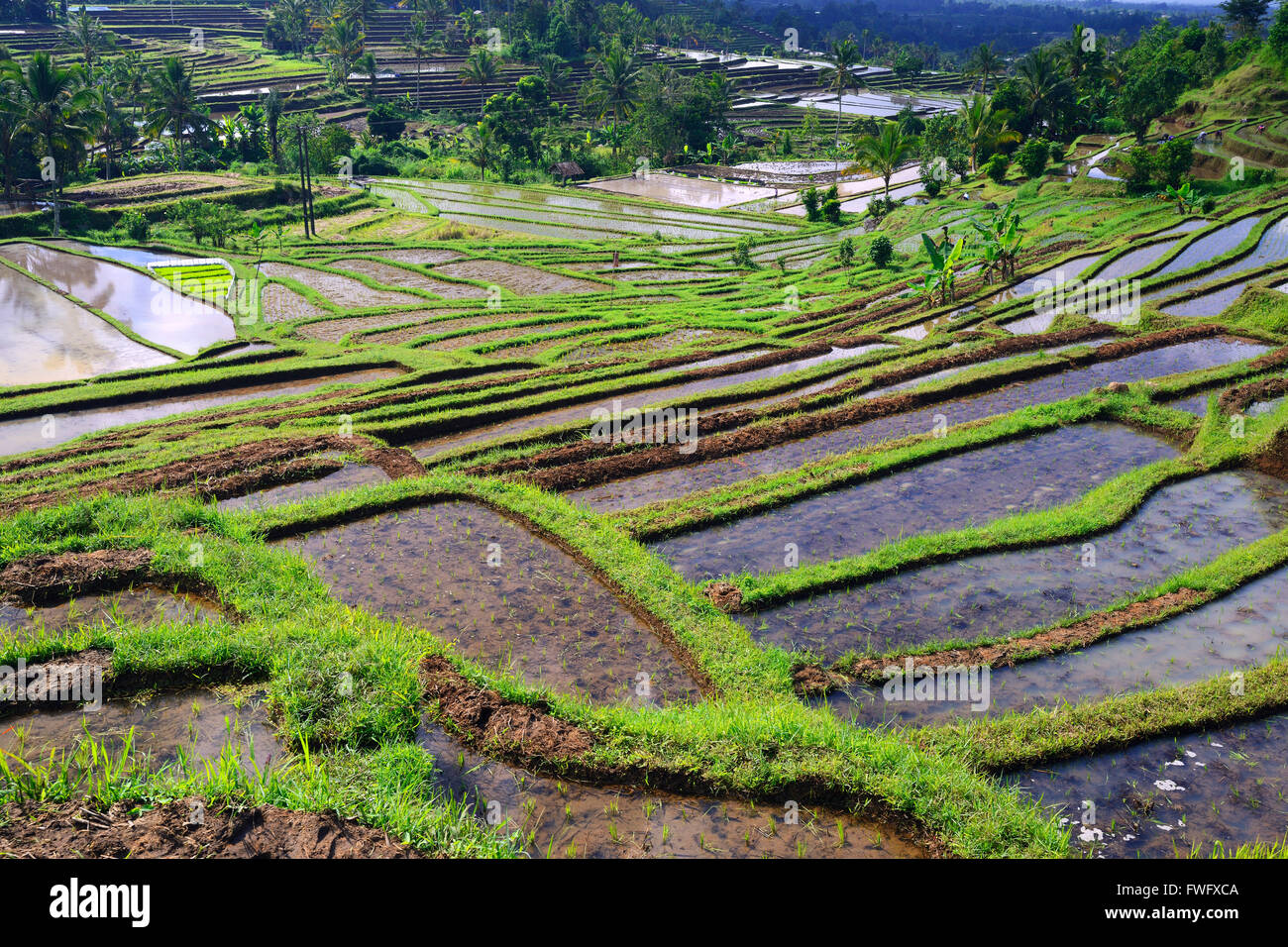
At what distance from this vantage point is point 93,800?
15.4 feet

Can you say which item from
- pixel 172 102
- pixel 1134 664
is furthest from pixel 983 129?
pixel 172 102

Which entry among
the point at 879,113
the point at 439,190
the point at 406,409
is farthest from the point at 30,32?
the point at 406,409

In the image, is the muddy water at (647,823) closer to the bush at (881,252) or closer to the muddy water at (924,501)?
the muddy water at (924,501)

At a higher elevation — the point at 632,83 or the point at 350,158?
the point at 632,83

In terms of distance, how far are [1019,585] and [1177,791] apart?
3090 millimetres

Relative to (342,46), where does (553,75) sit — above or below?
below

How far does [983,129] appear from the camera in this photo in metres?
42.0

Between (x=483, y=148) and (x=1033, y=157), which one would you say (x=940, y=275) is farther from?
(x=483, y=148)

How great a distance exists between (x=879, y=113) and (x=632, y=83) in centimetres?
2476

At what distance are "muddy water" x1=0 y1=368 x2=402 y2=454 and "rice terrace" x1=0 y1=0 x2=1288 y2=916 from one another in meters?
0.14

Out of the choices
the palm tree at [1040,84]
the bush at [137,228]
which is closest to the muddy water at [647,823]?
the bush at [137,228]

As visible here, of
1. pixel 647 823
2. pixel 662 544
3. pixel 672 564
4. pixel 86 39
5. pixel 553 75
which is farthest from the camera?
pixel 553 75

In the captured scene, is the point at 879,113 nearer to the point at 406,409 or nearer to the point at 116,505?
the point at 406,409

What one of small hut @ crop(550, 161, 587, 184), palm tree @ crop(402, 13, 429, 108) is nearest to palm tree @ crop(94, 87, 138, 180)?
small hut @ crop(550, 161, 587, 184)
